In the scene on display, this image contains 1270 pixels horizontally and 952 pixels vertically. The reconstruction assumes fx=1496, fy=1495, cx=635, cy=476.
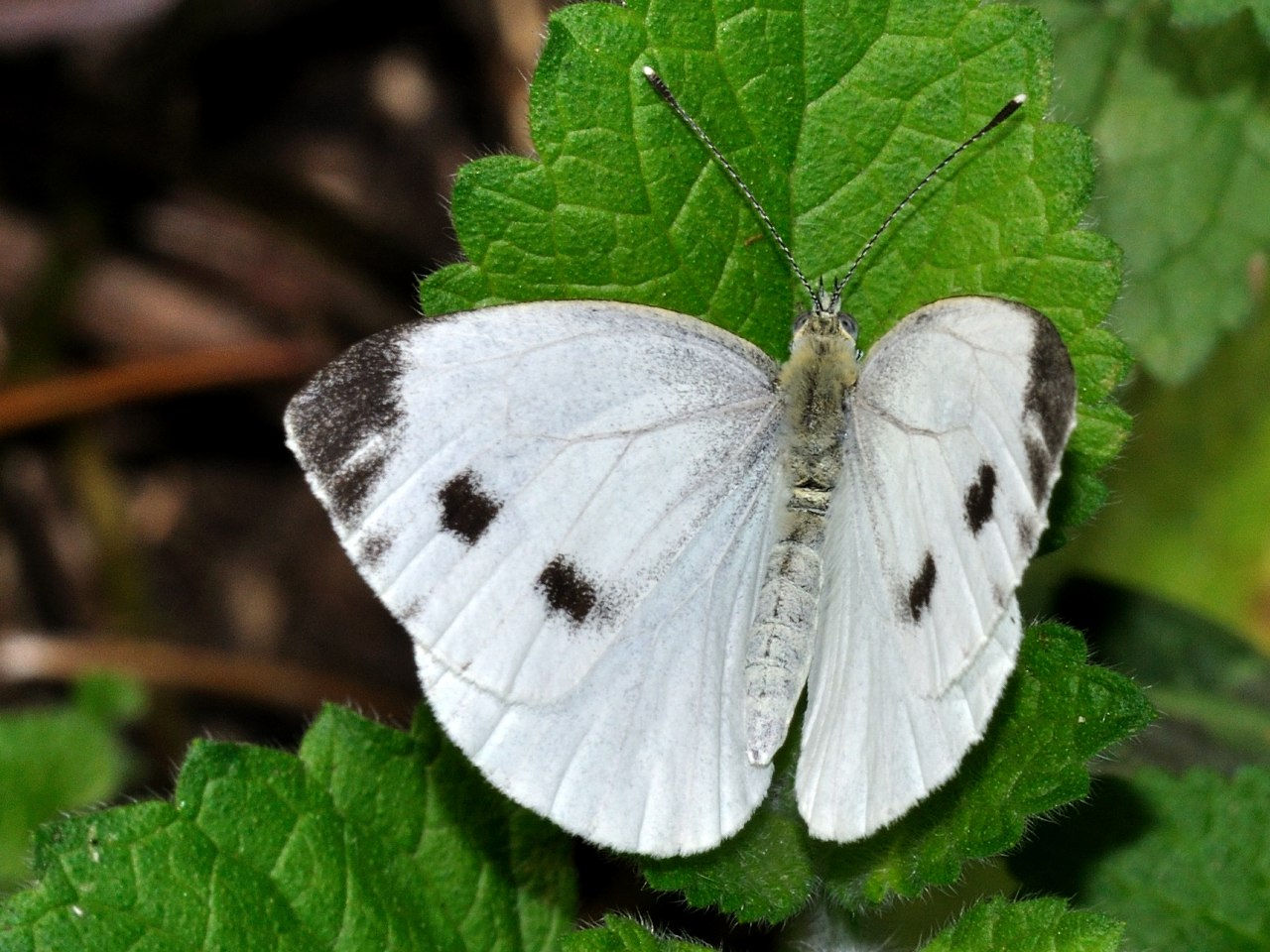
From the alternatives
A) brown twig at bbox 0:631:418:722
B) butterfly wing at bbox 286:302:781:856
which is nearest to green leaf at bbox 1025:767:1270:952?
butterfly wing at bbox 286:302:781:856

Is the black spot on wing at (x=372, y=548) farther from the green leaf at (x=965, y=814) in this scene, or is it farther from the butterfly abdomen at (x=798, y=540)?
the green leaf at (x=965, y=814)

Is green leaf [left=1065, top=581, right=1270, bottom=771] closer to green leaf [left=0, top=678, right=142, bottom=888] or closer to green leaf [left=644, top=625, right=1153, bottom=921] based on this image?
green leaf [left=644, top=625, right=1153, bottom=921]

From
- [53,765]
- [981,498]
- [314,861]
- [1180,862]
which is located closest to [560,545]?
[981,498]

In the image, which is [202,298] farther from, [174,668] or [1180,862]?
A: [1180,862]

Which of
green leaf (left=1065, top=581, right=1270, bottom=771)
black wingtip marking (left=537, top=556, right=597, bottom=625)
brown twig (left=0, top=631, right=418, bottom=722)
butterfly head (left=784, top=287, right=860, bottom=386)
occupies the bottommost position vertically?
green leaf (left=1065, top=581, right=1270, bottom=771)

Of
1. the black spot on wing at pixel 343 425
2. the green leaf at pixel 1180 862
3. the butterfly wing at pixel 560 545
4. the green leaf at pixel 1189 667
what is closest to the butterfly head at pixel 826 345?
the butterfly wing at pixel 560 545

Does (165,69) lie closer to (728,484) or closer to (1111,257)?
(728,484)

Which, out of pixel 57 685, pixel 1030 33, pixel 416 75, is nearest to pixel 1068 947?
pixel 1030 33
